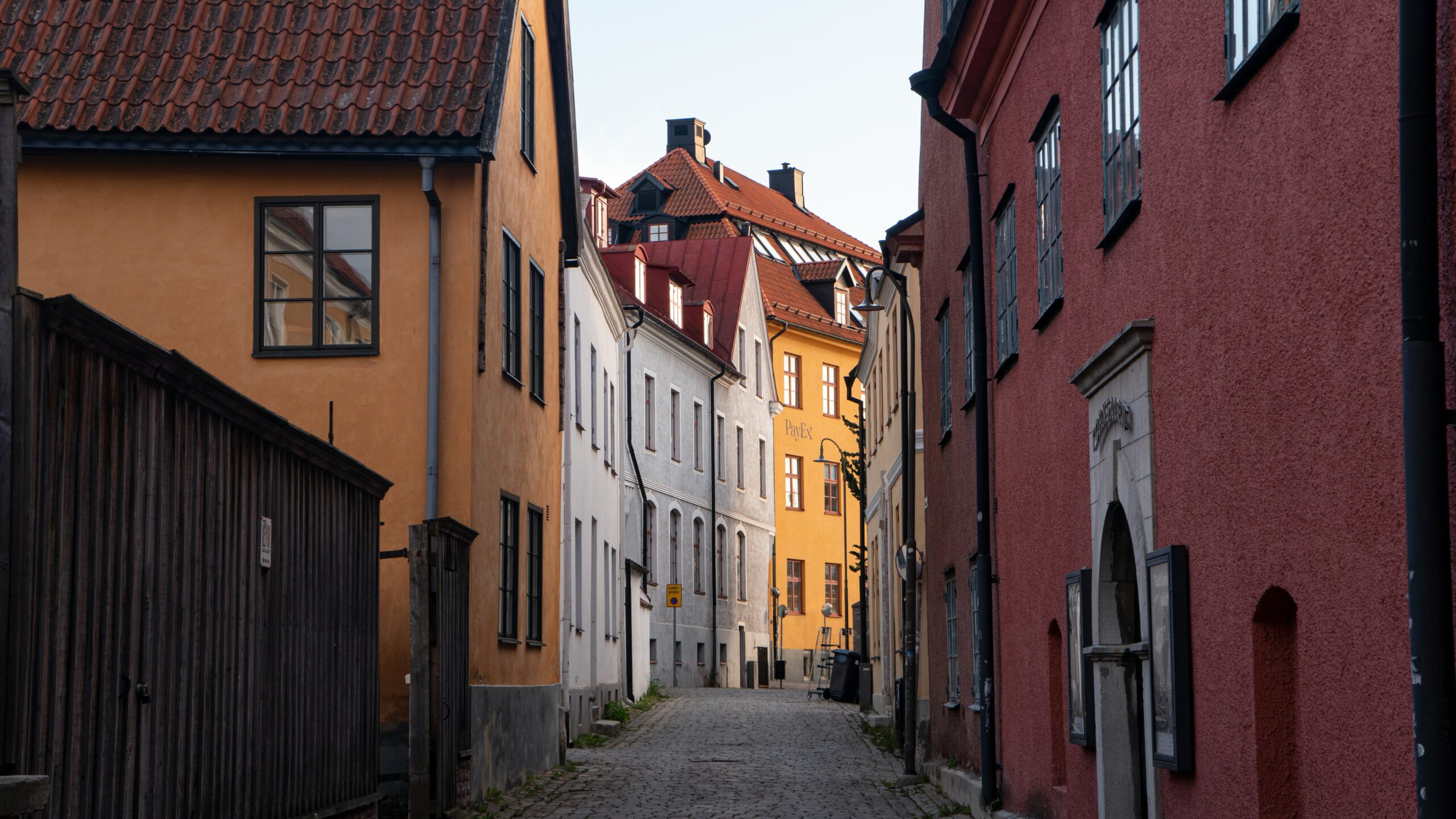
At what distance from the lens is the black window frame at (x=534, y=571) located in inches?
718

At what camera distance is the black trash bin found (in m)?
35.8

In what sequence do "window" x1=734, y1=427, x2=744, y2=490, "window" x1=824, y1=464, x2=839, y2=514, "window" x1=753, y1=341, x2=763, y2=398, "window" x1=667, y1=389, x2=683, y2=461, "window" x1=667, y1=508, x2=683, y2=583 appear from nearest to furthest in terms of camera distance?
"window" x1=667, y1=389, x2=683, y2=461 → "window" x1=667, y1=508, x2=683, y2=583 → "window" x1=734, y1=427, x2=744, y2=490 → "window" x1=753, y1=341, x2=763, y2=398 → "window" x1=824, y1=464, x2=839, y2=514

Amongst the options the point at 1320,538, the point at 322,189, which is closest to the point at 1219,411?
the point at 1320,538

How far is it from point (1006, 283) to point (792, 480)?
149 ft

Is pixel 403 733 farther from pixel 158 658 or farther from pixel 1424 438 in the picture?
pixel 1424 438

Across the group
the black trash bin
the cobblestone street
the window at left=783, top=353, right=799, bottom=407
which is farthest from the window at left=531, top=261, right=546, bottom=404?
the window at left=783, top=353, right=799, bottom=407

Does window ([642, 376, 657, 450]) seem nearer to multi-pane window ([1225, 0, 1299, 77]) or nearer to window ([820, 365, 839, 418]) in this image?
window ([820, 365, 839, 418])

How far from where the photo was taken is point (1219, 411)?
22.6ft

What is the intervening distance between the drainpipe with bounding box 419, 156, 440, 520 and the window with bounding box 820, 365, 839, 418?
46.1 meters

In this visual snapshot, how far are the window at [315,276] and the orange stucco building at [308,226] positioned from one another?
16mm

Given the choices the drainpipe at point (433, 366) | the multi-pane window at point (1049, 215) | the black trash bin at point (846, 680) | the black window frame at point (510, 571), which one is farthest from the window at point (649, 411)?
the multi-pane window at point (1049, 215)

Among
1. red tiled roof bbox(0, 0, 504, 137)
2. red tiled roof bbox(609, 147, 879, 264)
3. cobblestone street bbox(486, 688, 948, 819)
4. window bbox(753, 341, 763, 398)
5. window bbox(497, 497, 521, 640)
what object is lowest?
cobblestone street bbox(486, 688, 948, 819)

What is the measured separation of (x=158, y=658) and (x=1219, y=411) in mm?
4591

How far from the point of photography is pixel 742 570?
2063 inches
